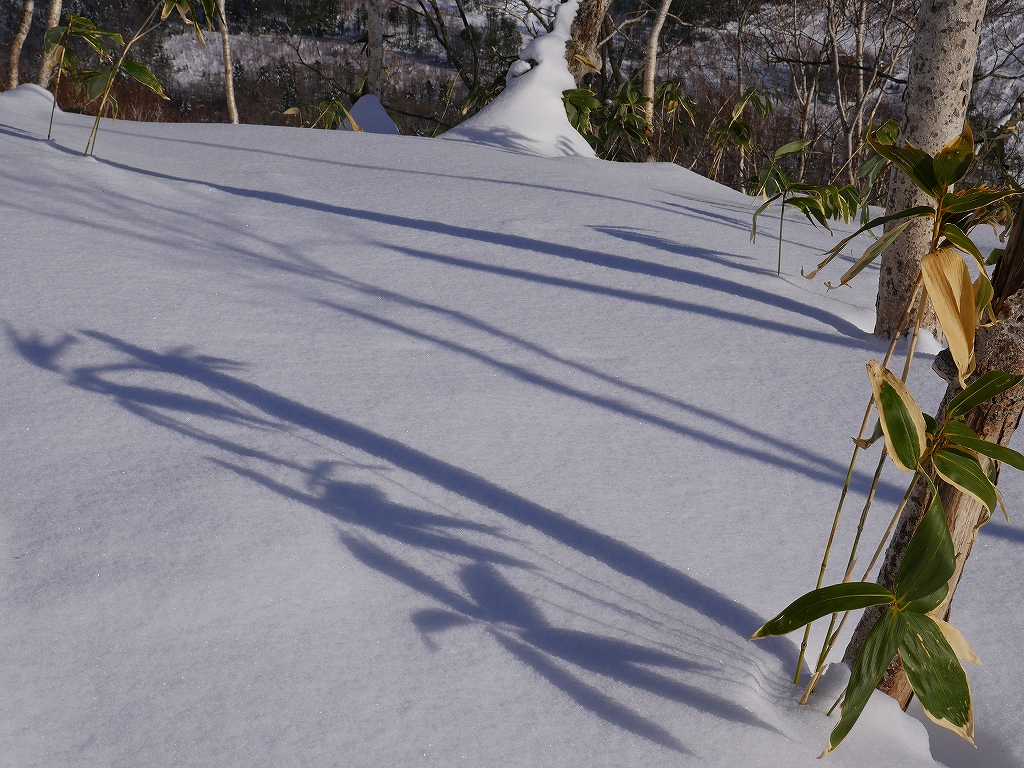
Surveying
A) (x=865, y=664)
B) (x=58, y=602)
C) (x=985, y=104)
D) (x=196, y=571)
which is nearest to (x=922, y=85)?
(x=865, y=664)

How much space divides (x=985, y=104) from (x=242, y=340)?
8.78 meters

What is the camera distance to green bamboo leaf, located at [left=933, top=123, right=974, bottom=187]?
626 mm

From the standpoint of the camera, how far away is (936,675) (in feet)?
1.90

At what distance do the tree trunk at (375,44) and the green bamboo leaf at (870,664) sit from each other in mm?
4635

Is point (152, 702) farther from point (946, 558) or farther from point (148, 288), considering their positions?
point (148, 288)

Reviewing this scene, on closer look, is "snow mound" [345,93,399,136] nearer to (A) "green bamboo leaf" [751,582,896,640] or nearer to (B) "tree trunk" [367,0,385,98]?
(B) "tree trunk" [367,0,385,98]

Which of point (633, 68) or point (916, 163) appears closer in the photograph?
point (916, 163)

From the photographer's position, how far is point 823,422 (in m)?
1.28

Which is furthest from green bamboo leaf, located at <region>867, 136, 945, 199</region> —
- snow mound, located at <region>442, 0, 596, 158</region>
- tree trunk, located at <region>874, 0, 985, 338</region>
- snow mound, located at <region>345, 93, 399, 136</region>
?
snow mound, located at <region>345, 93, 399, 136</region>

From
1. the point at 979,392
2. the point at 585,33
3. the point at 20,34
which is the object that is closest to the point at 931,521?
the point at 979,392

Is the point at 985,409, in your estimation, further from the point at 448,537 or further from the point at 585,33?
the point at 585,33

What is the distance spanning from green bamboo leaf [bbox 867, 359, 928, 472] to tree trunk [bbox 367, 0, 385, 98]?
14.9 ft

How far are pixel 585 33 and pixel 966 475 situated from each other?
3888mm

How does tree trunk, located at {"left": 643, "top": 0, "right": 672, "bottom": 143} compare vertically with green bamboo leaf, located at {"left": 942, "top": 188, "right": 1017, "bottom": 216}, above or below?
above
